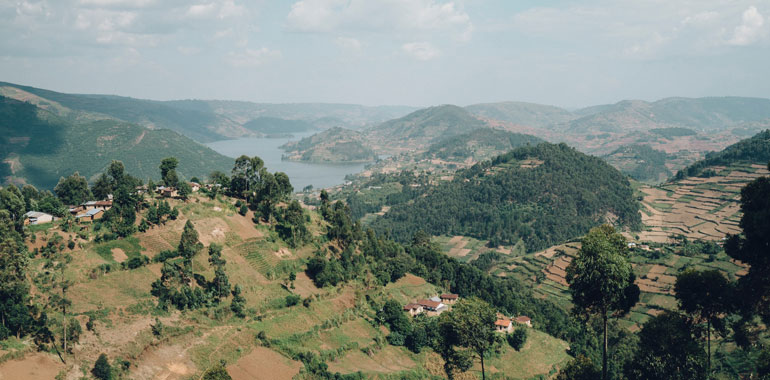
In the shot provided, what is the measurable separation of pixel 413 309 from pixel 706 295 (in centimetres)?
3579

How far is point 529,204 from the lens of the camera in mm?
161750

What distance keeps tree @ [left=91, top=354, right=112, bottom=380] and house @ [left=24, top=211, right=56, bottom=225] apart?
2802cm

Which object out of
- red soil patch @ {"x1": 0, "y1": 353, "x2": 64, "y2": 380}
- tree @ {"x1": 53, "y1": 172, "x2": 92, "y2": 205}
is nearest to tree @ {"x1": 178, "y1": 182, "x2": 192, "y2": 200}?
tree @ {"x1": 53, "y1": 172, "x2": 92, "y2": 205}

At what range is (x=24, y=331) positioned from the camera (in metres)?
34.3

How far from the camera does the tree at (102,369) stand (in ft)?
105

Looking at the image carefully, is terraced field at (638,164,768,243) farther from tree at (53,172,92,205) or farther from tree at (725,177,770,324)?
tree at (53,172,92,205)

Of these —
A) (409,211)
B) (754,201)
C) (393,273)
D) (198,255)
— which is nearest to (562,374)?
(754,201)

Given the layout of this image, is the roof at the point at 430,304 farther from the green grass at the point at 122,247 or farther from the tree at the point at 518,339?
the green grass at the point at 122,247

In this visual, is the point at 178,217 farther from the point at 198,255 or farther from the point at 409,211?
the point at 409,211

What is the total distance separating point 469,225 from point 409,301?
99.1 m

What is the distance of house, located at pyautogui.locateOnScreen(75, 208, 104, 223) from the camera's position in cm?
5181

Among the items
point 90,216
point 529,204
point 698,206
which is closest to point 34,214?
point 90,216

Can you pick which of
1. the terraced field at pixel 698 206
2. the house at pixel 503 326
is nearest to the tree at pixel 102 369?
the house at pixel 503 326

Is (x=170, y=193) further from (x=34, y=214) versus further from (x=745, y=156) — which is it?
(x=745, y=156)
